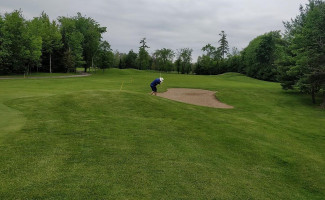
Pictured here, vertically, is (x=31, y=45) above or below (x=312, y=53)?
above

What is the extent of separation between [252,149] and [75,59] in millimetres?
65721

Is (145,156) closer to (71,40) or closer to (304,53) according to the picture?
(304,53)

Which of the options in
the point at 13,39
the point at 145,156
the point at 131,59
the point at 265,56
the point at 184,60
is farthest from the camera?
the point at 131,59

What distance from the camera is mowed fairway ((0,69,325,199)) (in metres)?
5.04

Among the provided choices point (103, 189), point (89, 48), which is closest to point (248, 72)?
point (89, 48)

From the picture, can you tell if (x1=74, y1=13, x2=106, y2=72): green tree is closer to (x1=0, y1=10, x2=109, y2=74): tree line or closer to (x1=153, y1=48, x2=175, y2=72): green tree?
(x1=0, y1=10, x2=109, y2=74): tree line

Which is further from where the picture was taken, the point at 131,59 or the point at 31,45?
the point at 131,59

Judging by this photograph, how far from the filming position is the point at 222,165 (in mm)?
6977

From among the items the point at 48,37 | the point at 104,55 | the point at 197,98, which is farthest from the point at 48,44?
the point at 197,98

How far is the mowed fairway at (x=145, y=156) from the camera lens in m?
5.04

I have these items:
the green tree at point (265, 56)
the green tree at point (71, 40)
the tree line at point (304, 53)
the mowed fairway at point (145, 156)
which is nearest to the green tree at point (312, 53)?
the tree line at point (304, 53)

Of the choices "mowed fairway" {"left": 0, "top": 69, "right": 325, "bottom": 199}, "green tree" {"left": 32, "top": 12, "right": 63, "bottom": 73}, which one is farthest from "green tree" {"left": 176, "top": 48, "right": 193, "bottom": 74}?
"mowed fairway" {"left": 0, "top": 69, "right": 325, "bottom": 199}

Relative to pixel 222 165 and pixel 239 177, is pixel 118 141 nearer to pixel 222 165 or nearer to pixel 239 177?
pixel 222 165

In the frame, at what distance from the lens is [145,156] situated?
6.91m
